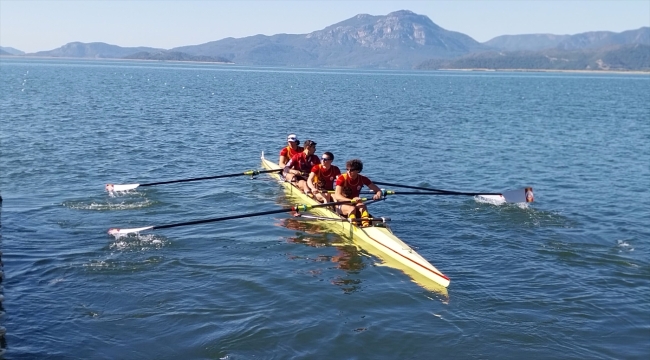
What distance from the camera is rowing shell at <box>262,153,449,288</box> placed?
13523 millimetres

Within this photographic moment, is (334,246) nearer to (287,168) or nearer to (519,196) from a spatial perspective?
(287,168)

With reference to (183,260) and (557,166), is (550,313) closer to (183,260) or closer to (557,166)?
(183,260)

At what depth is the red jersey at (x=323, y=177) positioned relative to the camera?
1844 centimetres

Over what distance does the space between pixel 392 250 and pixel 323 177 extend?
4.36 meters

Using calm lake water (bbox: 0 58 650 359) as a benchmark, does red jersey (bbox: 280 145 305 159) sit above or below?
above

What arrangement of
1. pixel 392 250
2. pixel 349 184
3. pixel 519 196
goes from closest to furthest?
pixel 392 250 < pixel 349 184 < pixel 519 196

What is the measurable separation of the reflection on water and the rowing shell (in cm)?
30

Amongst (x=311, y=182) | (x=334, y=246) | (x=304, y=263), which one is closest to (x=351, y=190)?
(x=334, y=246)

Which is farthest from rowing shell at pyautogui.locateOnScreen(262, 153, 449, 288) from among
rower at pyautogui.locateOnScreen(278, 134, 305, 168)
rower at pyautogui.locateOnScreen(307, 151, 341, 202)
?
rower at pyautogui.locateOnScreen(278, 134, 305, 168)

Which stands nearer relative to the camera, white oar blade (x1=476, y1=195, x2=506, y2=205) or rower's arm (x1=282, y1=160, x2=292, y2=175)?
white oar blade (x1=476, y1=195, x2=506, y2=205)

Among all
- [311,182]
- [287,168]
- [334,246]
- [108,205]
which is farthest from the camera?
[287,168]

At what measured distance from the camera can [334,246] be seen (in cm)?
1617

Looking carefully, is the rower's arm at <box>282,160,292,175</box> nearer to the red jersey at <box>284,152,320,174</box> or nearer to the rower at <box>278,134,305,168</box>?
the red jersey at <box>284,152,320,174</box>

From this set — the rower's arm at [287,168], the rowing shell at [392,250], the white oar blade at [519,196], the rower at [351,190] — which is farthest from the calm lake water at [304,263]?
the rower's arm at [287,168]
